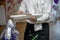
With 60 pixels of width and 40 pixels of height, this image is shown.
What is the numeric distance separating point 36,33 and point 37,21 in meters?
0.11

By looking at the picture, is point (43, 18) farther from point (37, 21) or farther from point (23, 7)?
point (23, 7)

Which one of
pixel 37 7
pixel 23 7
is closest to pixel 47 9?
pixel 37 7

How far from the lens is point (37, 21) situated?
3.22 feet

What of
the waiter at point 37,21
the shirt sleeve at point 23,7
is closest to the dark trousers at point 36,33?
the waiter at point 37,21

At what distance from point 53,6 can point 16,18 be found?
0.30 m

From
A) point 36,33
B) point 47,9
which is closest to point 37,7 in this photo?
point 47,9

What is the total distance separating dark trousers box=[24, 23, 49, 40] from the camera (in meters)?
1.03

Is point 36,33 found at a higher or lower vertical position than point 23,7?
lower

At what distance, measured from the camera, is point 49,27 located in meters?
1.07

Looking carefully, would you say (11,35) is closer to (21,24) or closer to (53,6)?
(21,24)

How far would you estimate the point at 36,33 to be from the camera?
1.04 m

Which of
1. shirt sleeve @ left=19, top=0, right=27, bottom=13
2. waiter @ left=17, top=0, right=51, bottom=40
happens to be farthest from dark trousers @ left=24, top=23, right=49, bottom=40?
shirt sleeve @ left=19, top=0, right=27, bottom=13

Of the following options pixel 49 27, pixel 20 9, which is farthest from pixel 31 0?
pixel 49 27

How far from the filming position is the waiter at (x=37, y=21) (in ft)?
3.28
